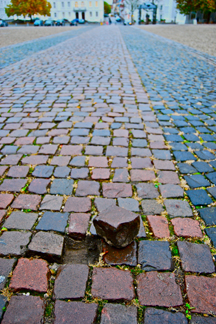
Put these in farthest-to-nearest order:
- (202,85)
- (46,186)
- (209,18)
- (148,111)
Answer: (209,18), (202,85), (148,111), (46,186)

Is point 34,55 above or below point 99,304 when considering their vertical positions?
above

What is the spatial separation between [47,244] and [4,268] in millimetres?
306

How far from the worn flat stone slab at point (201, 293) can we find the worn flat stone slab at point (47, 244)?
86cm

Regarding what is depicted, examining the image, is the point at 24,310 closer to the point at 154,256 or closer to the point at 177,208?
the point at 154,256

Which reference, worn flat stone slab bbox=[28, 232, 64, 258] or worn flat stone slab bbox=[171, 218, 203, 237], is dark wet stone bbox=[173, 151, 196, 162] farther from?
worn flat stone slab bbox=[28, 232, 64, 258]

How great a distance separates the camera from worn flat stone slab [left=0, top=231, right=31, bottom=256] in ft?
5.49

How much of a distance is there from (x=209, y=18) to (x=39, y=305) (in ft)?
158

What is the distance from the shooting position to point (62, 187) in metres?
2.31

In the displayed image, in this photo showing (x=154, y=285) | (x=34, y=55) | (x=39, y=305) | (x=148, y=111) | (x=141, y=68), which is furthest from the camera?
(x=34, y=55)

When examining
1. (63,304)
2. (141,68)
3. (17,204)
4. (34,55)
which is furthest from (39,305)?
(34,55)

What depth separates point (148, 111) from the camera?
419 centimetres

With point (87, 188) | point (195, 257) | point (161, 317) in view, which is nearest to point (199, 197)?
point (195, 257)

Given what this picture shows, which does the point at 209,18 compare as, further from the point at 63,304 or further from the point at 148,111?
the point at 63,304

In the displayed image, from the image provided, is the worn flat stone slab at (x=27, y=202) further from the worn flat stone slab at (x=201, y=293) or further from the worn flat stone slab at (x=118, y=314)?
the worn flat stone slab at (x=201, y=293)
